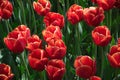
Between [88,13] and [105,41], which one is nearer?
[105,41]

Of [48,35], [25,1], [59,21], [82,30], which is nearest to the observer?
[48,35]

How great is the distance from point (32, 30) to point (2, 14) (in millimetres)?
514

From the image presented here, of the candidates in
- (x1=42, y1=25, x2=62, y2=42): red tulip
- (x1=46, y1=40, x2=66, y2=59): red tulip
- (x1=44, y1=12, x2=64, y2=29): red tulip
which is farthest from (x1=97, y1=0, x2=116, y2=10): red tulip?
(x1=46, y1=40, x2=66, y2=59): red tulip

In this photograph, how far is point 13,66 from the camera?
1.77 meters

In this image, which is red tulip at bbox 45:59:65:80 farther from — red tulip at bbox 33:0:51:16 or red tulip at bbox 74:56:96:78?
red tulip at bbox 33:0:51:16

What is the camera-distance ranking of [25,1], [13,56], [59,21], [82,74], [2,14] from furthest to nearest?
[25,1]
[13,56]
[2,14]
[59,21]
[82,74]

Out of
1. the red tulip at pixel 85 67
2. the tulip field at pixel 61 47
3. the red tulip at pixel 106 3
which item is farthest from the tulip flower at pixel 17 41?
the red tulip at pixel 106 3

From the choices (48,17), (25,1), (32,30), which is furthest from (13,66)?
(25,1)

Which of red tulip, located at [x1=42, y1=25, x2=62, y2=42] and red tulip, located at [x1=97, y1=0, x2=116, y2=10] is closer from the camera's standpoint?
red tulip, located at [x1=42, y1=25, x2=62, y2=42]

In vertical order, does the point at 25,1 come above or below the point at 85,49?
above

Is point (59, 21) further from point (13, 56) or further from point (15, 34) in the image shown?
point (13, 56)

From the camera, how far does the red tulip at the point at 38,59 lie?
1307 mm

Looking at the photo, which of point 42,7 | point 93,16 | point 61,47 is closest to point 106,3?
point 93,16

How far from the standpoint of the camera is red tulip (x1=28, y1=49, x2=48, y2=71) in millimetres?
1307
